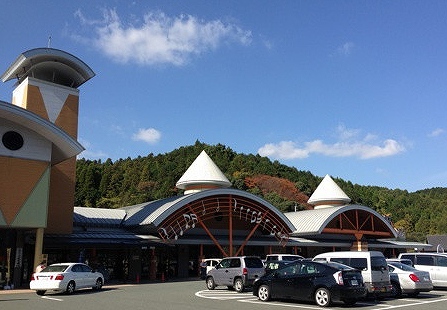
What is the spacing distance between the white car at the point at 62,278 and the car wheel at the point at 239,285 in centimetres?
635

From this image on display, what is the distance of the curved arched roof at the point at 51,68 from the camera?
1126 inches

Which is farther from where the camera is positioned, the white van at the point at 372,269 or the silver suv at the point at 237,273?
the silver suv at the point at 237,273

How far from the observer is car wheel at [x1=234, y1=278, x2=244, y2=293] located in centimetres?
1906

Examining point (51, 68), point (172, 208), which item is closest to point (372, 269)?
point (172, 208)

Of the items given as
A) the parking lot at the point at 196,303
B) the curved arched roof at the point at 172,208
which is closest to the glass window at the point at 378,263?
the parking lot at the point at 196,303

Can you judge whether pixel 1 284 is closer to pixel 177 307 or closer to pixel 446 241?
pixel 177 307

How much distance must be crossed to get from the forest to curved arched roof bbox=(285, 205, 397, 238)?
2435cm

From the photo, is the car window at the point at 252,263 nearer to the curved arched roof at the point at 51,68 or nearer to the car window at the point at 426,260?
the car window at the point at 426,260

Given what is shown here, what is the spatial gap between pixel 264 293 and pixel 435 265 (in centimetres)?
901

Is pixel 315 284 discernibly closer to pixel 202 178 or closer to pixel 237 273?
pixel 237 273

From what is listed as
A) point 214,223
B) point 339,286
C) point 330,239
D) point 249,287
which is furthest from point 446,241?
point 339,286

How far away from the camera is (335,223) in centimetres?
4350

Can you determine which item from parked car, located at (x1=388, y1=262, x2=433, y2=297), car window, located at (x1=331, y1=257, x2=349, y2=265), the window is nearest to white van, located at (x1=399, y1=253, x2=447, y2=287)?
parked car, located at (x1=388, y1=262, x2=433, y2=297)

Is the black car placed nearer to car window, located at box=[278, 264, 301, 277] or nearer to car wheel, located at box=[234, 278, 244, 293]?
car window, located at box=[278, 264, 301, 277]
